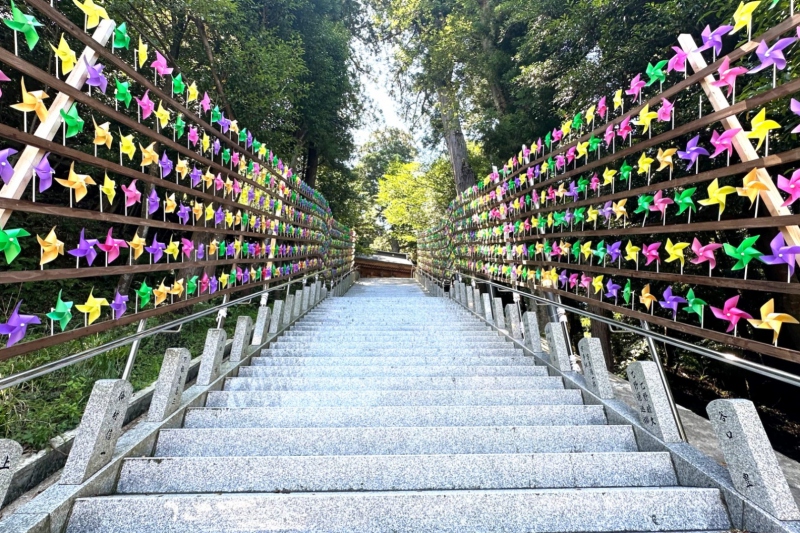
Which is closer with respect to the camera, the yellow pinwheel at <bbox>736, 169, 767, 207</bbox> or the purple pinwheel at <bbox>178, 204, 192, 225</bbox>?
the yellow pinwheel at <bbox>736, 169, 767, 207</bbox>

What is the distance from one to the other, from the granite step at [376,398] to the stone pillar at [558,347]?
0.39 m

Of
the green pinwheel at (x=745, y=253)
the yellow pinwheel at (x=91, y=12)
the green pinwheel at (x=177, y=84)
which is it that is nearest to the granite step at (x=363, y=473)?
the green pinwheel at (x=745, y=253)

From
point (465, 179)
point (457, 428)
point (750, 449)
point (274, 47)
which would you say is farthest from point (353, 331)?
point (465, 179)

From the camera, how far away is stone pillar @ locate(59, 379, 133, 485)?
5.11ft

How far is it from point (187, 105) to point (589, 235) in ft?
10.1

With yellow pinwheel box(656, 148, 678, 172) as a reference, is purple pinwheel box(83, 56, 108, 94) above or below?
above

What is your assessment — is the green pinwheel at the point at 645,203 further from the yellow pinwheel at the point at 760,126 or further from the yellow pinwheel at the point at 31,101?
the yellow pinwheel at the point at 31,101

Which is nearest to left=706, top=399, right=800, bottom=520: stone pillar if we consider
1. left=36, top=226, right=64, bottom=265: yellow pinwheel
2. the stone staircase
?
the stone staircase

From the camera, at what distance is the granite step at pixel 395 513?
145 centimetres

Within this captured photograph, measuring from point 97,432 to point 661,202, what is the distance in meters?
3.02

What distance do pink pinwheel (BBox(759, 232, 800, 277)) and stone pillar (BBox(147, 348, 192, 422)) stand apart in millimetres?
2806

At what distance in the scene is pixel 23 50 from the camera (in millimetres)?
4559

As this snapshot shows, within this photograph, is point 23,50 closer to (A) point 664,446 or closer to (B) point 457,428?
→ (B) point 457,428

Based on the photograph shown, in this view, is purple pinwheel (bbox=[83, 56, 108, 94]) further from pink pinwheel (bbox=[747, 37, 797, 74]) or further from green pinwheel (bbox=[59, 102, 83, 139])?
pink pinwheel (bbox=[747, 37, 797, 74])
